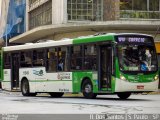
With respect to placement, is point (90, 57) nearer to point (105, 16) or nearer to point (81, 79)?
point (81, 79)

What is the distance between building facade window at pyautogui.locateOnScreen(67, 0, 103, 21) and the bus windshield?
2028 centimetres

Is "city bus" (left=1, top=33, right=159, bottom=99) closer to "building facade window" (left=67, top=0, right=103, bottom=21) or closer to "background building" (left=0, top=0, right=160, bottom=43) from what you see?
"background building" (left=0, top=0, right=160, bottom=43)

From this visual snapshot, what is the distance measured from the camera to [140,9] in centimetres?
4334

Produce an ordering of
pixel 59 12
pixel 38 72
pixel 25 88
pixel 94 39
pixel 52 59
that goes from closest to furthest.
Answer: pixel 94 39
pixel 52 59
pixel 38 72
pixel 25 88
pixel 59 12

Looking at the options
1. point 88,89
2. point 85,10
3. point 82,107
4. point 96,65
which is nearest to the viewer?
point 82,107

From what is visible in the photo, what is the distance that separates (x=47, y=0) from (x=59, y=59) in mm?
22569

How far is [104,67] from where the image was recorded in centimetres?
2322

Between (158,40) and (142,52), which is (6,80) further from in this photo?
(158,40)

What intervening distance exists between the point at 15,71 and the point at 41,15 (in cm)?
2126

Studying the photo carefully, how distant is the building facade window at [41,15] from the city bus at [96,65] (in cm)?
1966


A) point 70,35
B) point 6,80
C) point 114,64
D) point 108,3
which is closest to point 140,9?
point 108,3

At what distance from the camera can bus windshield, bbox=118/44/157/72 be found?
2256cm

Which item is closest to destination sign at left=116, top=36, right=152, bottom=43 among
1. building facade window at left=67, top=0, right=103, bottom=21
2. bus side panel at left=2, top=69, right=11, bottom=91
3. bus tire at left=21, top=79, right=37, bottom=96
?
bus tire at left=21, top=79, right=37, bottom=96

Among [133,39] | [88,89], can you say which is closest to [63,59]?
[88,89]
